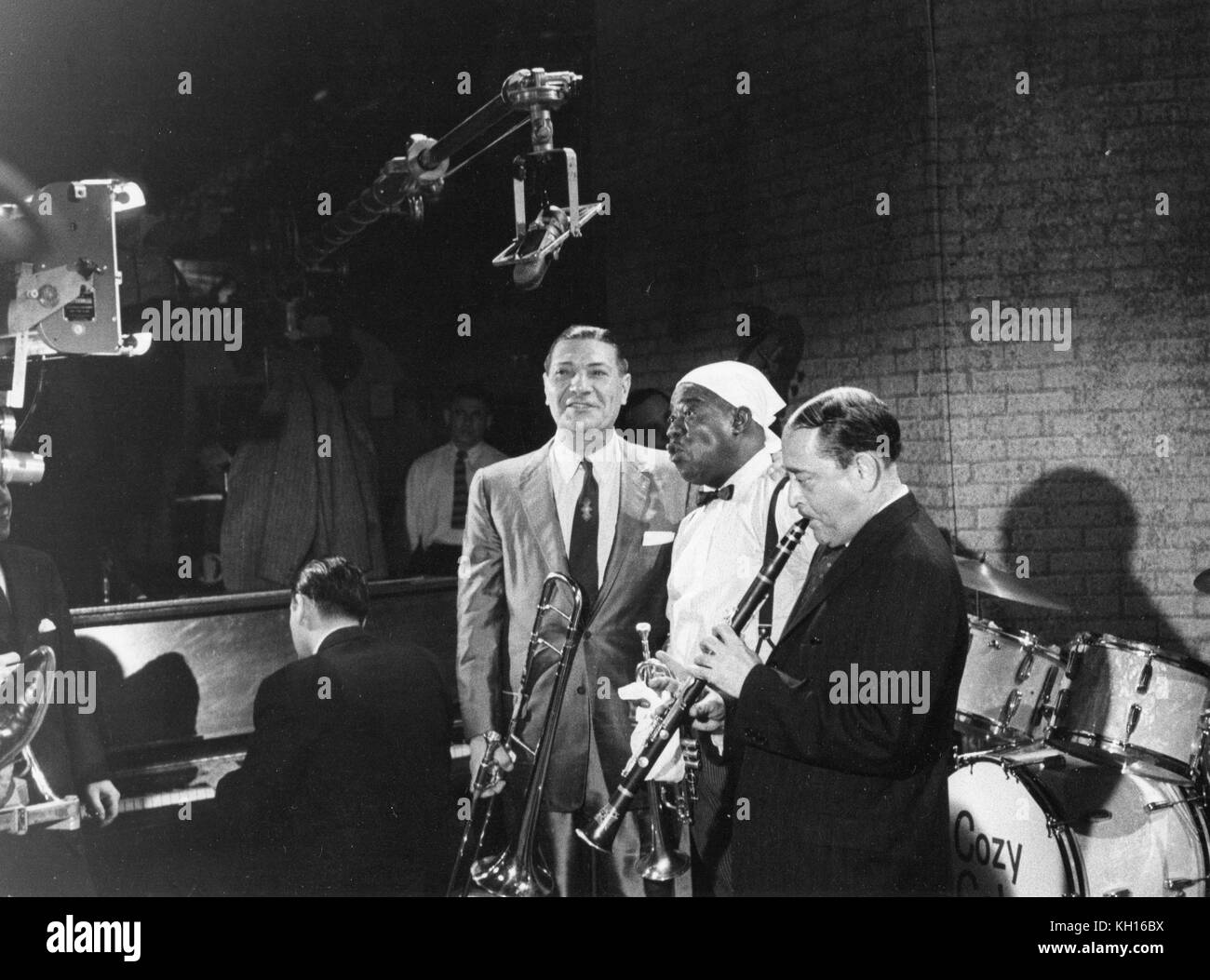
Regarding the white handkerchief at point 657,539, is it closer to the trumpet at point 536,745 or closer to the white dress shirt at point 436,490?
the trumpet at point 536,745

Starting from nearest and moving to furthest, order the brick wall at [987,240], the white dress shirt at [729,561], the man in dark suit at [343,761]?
the white dress shirt at [729,561] < the man in dark suit at [343,761] < the brick wall at [987,240]

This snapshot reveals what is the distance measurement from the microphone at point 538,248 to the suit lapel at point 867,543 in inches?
71.8

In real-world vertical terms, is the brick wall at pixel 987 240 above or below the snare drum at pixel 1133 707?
above

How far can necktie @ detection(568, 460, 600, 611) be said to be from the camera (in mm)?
3561

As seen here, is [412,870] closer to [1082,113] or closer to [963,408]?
[963,408]

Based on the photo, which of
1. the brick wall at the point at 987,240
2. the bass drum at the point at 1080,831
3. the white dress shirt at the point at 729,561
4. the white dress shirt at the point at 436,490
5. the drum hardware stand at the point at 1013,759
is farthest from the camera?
the brick wall at the point at 987,240

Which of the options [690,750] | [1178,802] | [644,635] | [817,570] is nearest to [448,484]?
[644,635]

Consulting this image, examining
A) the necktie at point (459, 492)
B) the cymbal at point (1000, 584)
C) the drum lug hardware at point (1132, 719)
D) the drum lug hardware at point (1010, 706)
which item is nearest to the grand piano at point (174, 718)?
the necktie at point (459, 492)

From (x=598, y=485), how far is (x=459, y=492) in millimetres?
536

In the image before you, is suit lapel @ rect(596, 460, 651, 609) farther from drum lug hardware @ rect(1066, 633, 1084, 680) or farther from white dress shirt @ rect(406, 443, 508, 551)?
drum lug hardware @ rect(1066, 633, 1084, 680)

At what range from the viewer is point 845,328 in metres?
4.32

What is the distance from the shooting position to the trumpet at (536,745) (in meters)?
3.46

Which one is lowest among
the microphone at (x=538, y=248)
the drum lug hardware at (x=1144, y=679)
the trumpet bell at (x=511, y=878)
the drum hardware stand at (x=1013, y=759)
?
the trumpet bell at (x=511, y=878)

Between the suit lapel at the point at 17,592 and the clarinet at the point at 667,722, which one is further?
the suit lapel at the point at 17,592
